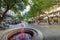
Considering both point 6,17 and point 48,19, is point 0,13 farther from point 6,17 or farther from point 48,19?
point 48,19

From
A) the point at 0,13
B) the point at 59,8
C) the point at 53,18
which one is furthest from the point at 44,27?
the point at 0,13

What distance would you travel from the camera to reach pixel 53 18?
2.34 m

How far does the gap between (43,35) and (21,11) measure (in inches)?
23.9

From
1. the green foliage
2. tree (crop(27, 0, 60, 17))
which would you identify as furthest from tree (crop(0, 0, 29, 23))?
tree (crop(27, 0, 60, 17))

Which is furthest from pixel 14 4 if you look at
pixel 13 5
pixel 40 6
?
pixel 40 6

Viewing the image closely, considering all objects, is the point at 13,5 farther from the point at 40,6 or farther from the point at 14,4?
the point at 40,6

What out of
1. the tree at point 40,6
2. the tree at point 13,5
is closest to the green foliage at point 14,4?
the tree at point 13,5

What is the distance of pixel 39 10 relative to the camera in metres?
2.28

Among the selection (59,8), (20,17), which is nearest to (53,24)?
(59,8)

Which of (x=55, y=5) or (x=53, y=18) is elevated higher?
(x=55, y=5)

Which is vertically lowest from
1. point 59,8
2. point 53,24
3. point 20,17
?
point 53,24

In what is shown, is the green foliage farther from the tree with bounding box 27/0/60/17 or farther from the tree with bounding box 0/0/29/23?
the tree with bounding box 27/0/60/17

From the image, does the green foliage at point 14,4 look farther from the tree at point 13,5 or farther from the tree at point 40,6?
the tree at point 40,6

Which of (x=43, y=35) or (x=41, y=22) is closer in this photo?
(x=43, y=35)
